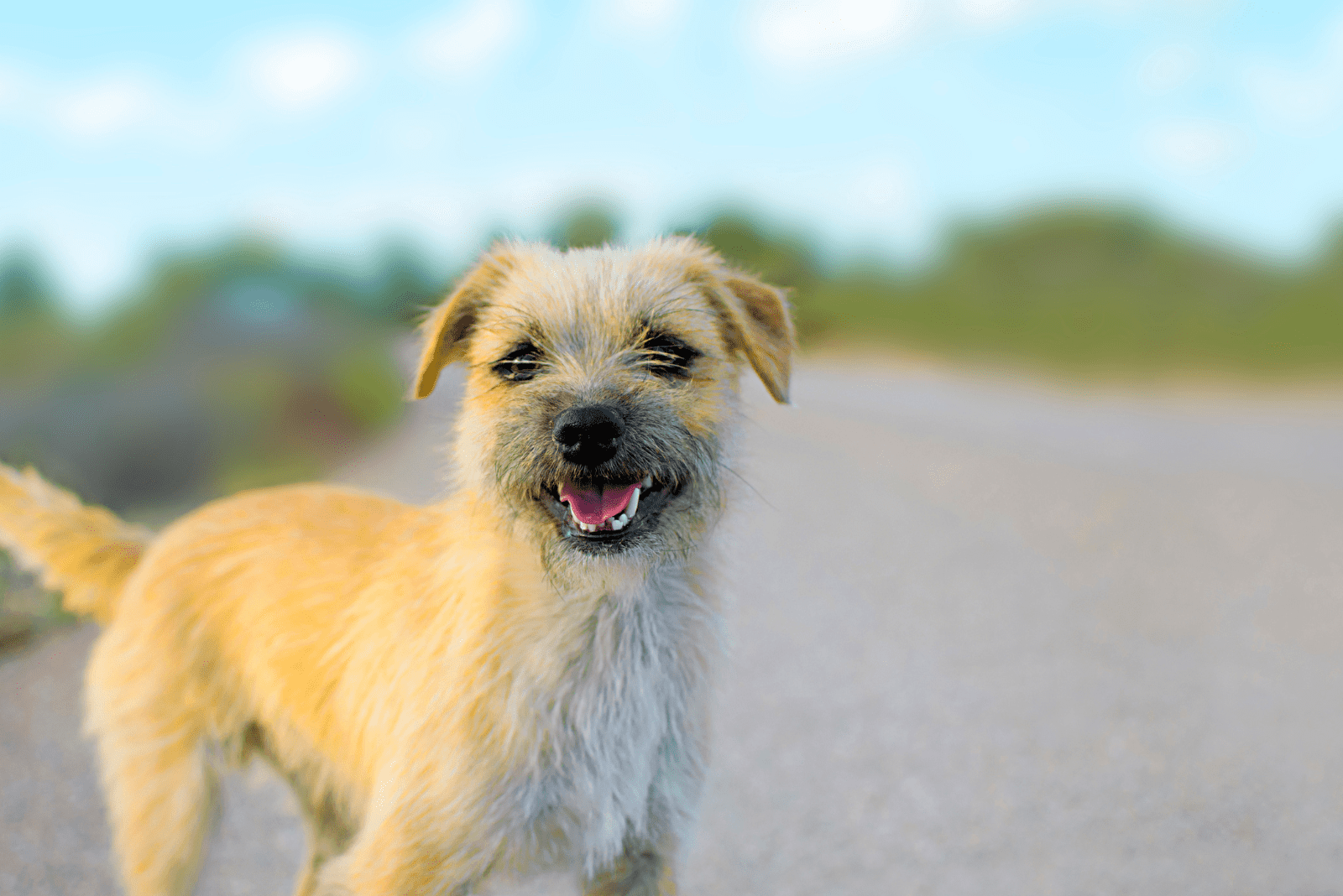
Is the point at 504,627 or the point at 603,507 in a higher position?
the point at 603,507

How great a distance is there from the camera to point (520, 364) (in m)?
3.06

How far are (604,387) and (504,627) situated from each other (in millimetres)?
835

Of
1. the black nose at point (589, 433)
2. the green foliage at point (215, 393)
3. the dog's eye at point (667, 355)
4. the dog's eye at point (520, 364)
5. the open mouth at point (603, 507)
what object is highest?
the dog's eye at point (667, 355)

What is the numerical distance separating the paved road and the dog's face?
0.39 m

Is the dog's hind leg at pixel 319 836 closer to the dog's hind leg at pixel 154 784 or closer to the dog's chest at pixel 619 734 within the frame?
the dog's hind leg at pixel 154 784

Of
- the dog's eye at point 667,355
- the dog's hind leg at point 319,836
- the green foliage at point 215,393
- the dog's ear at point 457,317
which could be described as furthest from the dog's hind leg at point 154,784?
the green foliage at point 215,393

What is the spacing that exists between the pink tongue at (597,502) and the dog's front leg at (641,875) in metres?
1.17

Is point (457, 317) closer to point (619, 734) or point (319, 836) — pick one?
point (619, 734)

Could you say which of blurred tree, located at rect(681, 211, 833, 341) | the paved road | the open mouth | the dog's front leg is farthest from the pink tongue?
blurred tree, located at rect(681, 211, 833, 341)

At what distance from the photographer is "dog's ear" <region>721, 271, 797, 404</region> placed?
317 cm

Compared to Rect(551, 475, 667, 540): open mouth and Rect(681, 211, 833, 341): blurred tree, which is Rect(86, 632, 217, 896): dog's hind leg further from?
Rect(681, 211, 833, 341): blurred tree

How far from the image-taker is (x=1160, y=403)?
22.7 m

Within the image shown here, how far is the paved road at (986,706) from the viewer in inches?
186

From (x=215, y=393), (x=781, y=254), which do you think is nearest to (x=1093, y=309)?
(x=781, y=254)
